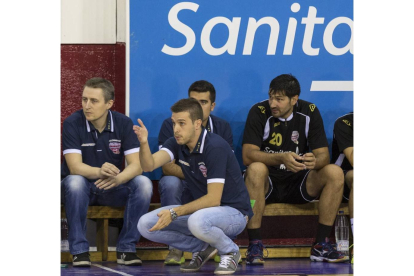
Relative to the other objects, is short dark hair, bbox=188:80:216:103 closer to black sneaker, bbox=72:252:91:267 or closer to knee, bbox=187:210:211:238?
knee, bbox=187:210:211:238

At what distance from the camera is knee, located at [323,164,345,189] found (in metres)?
4.66

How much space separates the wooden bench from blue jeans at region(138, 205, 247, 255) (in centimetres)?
64

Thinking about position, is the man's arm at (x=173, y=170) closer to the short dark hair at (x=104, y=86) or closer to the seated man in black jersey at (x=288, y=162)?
the seated man in black jersey at (x=288, y=162)

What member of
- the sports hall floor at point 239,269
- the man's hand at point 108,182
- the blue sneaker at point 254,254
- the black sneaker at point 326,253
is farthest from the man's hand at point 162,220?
the black sneaker at point 326,253

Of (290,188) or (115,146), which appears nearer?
(115,146)

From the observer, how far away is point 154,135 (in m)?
5.29

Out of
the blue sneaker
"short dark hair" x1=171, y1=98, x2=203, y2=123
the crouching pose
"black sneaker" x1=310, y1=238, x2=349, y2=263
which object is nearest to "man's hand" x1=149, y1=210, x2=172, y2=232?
the crouching pose

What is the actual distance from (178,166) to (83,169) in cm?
68

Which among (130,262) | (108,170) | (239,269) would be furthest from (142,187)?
(239,269)

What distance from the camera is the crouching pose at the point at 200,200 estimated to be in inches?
156

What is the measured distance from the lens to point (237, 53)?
535 cm

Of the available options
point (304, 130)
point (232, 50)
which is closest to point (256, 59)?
point (232, 50)

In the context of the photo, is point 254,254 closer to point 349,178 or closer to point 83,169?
point 349,178

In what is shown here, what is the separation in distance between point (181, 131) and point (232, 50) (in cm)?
151
